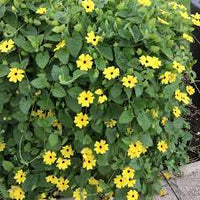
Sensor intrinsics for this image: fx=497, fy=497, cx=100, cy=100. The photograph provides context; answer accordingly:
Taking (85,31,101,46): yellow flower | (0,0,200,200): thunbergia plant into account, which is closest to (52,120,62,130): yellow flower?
(0,0,200,200): thunbergia plant

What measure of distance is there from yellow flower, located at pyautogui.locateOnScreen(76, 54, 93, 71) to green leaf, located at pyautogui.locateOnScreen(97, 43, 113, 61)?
7cm

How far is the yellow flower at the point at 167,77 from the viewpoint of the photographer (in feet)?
7.38

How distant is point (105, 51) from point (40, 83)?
1.04ft

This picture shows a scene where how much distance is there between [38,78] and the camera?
2.17 m

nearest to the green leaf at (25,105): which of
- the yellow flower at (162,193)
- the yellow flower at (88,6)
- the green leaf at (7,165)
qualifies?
the green leaf at (7,165)

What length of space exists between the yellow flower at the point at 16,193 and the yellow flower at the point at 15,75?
24.4 inches

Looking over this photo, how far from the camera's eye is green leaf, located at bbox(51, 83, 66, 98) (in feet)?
7.06

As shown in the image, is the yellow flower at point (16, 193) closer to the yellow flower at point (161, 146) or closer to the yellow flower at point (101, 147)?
the yellow flower at point (101, 147)

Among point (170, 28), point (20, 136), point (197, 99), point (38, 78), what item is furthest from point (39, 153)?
point (197, 99)

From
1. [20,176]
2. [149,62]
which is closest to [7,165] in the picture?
[20,176]

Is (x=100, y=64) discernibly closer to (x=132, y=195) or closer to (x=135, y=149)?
(x=135, y=149)

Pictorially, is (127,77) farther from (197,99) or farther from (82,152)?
(197,99)

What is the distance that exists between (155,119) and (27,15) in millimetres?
761

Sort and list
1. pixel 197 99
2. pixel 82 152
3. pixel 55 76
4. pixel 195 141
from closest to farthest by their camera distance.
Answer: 1. pixel 55 76
2. pixel 82 152
3. pixel 195 141
4. pixel 197 99
